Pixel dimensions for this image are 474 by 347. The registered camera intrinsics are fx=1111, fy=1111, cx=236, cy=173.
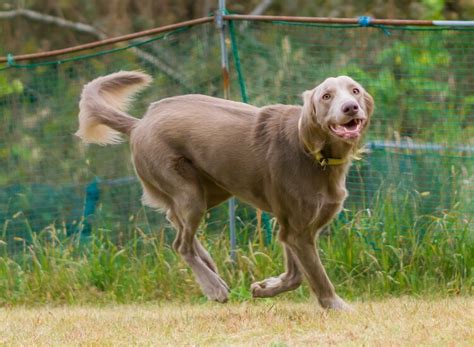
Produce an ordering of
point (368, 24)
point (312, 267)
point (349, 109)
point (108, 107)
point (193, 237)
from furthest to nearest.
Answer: point (368, 24) → point (108, 107) → point (193, 237) → point (312, 267) → point (349, 109)

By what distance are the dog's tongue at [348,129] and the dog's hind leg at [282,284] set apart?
1.04 m

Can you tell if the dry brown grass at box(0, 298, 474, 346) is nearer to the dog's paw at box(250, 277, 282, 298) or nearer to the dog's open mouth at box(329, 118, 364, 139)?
the dog's paw at box(250, 277, 282, 298)

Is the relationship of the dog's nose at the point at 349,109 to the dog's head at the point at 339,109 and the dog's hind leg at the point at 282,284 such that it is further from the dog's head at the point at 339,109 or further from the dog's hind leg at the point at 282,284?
the dog's hind leg at the point at 282,284

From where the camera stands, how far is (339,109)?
5.75 meters

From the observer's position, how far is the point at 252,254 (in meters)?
7.89

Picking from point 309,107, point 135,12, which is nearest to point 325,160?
point 309,107

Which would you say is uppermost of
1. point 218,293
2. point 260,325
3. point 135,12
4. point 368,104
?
point 368,104

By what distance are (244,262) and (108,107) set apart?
1.57 meters

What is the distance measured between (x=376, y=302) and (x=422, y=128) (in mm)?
1288

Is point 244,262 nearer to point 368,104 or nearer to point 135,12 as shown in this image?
point 368,104

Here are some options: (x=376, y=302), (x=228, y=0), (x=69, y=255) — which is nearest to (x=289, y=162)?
(x=376, y=302)

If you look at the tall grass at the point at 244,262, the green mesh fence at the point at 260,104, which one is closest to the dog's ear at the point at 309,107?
the green mesh fence at the point at 260,104

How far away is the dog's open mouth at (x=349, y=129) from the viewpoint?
5.79 m

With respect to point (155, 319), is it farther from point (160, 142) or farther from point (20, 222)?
point (20, 222)
